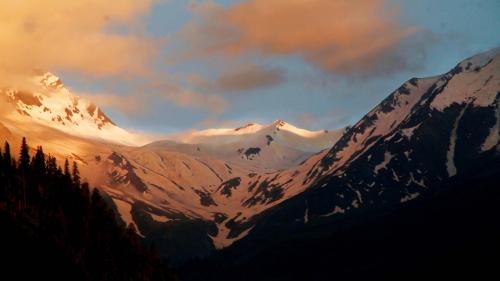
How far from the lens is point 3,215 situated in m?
198

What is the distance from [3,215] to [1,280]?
100ft

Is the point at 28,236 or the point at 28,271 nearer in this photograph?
the point at 28,271

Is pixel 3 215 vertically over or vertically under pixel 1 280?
over

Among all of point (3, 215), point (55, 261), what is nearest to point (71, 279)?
point (55, 261)

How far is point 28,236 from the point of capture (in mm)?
196500

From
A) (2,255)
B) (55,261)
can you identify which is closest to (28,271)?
(2,255)

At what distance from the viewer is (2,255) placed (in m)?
180

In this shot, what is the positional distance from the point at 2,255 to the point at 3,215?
782 inches

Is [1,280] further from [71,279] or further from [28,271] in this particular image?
[71,279]

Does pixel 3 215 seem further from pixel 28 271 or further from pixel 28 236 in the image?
pixel 28 271

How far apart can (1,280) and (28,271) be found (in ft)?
34.0

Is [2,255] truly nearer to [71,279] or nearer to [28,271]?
[28,271]

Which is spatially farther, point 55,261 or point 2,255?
point 55,261

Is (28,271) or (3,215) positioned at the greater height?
(3,215)
